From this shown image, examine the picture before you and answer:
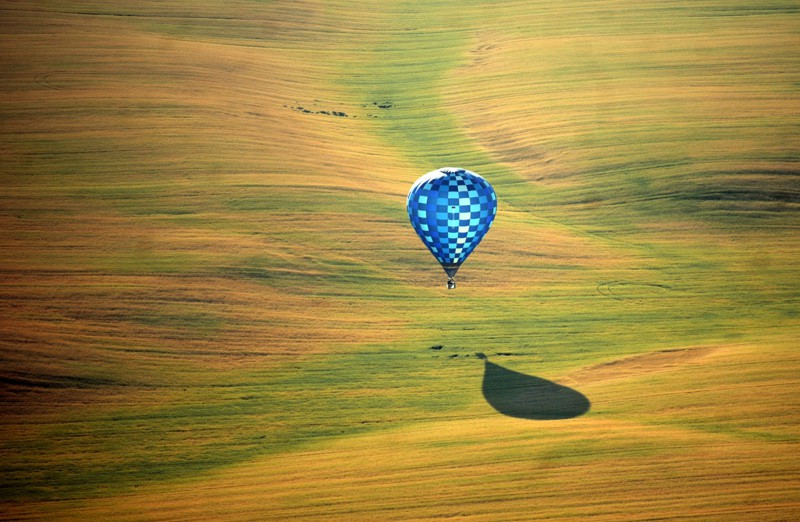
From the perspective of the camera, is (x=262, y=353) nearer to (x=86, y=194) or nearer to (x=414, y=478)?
(x=414, y=478)

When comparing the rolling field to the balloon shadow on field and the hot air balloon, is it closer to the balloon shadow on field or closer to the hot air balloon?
the balloon shadow on field

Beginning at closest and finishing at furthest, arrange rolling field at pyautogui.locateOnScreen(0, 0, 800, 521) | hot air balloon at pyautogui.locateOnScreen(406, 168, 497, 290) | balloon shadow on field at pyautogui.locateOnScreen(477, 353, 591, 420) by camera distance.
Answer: rolling field at pyautogui.locateOnScreen(0, 0, 800, 521)
balloon shadow on field at pyautogui.locateOnScreen(477, 353, 591, 420)
hot air balloon at pyautogui.locateOnScreen(406, 168, 497, 290)

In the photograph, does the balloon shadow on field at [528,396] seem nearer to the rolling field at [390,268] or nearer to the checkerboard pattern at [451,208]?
the rolling field at [390,268]

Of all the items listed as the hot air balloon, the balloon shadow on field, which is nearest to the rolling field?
the balloon shadow on field

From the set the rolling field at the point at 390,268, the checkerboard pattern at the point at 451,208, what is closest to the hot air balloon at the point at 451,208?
the checkerboard pattern at the point at 451,208

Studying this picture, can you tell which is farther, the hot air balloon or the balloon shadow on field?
the hot air balloon

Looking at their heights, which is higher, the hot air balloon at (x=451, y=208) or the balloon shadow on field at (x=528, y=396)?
the hot air balloon at (x=451, y=208)
